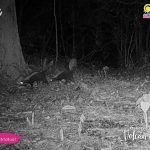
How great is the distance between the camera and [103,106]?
7418 millimetres

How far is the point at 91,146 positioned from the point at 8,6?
5.29 m

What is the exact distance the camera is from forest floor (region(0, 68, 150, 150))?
5.45 meters

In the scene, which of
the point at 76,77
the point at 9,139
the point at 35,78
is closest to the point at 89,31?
the point at 76,77

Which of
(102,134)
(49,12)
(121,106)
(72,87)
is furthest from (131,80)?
(49,12)

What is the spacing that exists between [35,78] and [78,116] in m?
2.87

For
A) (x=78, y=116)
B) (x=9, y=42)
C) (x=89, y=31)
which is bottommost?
(x=78, y=116)

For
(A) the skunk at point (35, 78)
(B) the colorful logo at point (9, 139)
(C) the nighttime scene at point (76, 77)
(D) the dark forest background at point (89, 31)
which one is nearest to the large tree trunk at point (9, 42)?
(C) the nighttime scene at point (76, 77)

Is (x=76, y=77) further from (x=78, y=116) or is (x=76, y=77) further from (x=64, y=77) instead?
(x=78, y=116)

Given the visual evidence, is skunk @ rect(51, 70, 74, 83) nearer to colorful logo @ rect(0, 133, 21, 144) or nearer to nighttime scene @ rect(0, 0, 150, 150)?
nighttime scene @ rect(0, 0, 150, 150)

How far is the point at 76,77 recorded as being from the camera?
33.4 feet

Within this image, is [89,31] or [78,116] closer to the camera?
[78,116]

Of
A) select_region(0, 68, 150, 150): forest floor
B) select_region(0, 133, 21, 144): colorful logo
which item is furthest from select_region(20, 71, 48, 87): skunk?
select_region(0, 133, 21, 144): colorful logo

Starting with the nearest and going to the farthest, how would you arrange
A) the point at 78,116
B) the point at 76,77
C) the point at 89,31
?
1. the point at 78,116
2. the point at 76,77
3. the point at 89,31

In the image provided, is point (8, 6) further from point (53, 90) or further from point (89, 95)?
point (89, 95)
